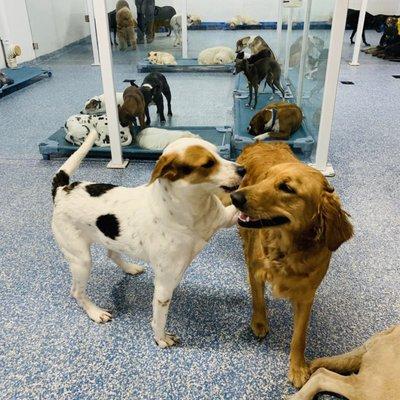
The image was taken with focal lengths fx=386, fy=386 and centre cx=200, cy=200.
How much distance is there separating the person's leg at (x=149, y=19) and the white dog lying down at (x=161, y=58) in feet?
0.50

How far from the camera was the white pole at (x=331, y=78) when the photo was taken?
103 inches

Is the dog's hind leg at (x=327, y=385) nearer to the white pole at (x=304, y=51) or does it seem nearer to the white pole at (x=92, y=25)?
the white pole at (x=304, y=51)

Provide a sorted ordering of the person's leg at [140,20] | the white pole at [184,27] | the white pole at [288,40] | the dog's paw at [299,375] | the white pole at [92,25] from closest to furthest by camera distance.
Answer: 1. the dog's paw at [299,375]
2. the person's leg at [140,20]
3. the white pole at [288,40]
4. the white pole at [184,27]
5. the white pole at [92,25]

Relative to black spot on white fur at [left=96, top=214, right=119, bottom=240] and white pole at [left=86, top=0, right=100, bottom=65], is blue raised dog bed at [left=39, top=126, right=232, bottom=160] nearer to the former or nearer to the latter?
black spot on white fur at [left=96, top=214, right=119, bottom=240]

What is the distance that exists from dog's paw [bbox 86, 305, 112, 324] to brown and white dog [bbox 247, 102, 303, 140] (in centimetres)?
206

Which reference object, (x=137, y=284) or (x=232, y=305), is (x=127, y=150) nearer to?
(x=137, y=284)

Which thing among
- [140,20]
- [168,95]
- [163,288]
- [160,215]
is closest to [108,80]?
[168,95]

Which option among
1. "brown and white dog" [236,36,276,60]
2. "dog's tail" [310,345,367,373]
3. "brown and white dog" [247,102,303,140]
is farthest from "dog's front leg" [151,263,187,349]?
"brown and white dog" [236,36,276,60]

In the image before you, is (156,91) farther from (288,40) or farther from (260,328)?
(260,328)

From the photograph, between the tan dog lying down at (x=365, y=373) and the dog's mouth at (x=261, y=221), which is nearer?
the tan dog lying down at (x=365, y=373)

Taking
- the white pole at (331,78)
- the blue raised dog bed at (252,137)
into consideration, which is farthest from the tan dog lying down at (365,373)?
the blue raised dog bed at (252,137)

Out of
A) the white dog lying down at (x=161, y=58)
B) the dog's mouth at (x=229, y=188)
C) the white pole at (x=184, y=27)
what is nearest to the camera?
the dog's mouth at (x=229, y=188)

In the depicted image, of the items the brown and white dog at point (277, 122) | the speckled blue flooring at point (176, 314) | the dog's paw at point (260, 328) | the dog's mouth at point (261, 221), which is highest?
the dog's mouth at point (261, 221)

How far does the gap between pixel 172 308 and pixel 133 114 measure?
2.00m
